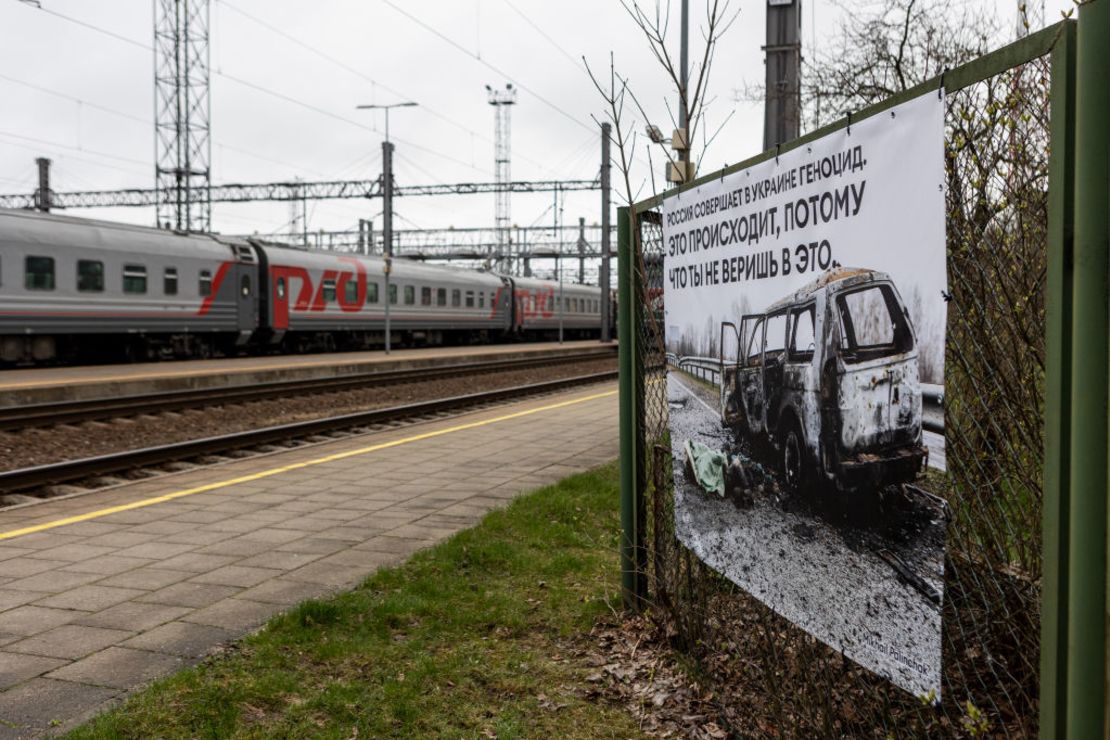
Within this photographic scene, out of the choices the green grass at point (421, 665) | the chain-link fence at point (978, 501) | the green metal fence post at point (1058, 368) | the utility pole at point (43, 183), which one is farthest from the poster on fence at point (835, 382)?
the utility pole at point (43, 183)

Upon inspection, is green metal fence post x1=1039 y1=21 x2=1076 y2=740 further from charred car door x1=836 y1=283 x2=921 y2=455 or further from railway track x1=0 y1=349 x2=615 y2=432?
railway track x1=0 y1=349 x2=615 y2=432

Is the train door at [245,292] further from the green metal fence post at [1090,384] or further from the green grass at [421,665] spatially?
the green metal fence post at [1090,384]

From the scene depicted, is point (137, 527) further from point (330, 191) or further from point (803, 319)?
point (330, 191)

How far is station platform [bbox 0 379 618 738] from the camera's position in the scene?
400 cm

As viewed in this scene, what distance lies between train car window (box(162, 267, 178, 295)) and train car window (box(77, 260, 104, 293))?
196 centimetres

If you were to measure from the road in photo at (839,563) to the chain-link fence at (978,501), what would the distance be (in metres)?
0.13

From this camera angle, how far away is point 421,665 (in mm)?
3967

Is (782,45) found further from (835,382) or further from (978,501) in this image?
(978,501)

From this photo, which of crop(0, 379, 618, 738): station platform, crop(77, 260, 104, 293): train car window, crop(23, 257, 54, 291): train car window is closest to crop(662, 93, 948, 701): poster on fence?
crop(0, 379, 618, 738): station platform

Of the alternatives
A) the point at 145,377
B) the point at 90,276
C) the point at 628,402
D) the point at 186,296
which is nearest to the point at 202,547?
the point at 628,402

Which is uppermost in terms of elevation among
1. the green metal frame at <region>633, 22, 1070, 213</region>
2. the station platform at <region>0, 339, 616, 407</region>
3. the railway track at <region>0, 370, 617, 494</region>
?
the green metal frame at <region>633, 22, 1070, 213</region>

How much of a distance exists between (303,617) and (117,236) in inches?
776

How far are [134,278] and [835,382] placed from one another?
22256 mm

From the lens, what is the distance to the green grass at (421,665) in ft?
11.3
